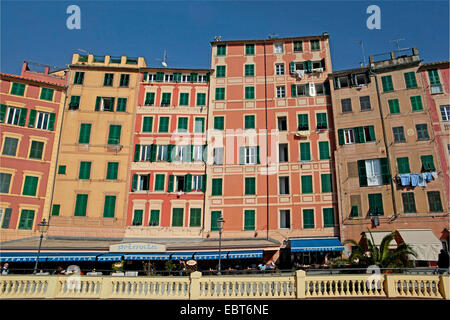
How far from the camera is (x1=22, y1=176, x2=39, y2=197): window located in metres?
28.4

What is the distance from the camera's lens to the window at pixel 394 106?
28745 mm

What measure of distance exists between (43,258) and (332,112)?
88.3 feet

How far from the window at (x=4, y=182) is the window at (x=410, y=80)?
116 feet

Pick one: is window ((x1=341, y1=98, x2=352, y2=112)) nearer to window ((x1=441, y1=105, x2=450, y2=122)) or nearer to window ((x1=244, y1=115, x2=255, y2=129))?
window ((x1=441, y1=105, x2=450, y2=122))

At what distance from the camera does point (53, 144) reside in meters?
30.3

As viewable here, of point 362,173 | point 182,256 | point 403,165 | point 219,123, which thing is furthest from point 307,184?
point 182,256

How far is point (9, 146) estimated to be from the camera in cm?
2873

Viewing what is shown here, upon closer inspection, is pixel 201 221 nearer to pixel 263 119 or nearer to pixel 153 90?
pixel 263 119

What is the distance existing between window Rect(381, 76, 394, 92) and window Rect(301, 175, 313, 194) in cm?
1046

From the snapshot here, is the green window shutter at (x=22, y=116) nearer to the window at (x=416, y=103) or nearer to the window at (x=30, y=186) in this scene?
the window at (x=30, y=186)

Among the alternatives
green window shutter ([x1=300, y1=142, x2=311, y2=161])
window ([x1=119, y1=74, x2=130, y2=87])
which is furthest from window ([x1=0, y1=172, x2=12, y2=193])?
green window shutter ([x1=300, y1=142, x2=311, y2=161])

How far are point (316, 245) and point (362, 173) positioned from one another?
7543 mm
